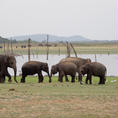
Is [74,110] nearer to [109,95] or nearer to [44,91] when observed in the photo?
[109,95]

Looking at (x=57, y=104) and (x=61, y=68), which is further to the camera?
(x=61, y=68)

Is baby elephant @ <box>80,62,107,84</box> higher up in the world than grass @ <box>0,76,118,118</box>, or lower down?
higher up

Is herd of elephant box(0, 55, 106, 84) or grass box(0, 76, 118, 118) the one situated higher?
herd of elephant box(0, 55, 106, 84)

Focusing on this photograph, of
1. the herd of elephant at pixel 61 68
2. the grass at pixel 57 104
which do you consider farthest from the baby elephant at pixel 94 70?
the grass at pixel 57 104

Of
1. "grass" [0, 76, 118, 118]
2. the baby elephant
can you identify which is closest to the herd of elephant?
the baby elephant

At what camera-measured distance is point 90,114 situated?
11.7m

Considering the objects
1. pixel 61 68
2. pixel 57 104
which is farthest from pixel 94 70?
pixel 57 104

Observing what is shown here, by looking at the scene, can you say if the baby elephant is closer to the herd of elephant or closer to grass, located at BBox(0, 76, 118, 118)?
the herd of elephant

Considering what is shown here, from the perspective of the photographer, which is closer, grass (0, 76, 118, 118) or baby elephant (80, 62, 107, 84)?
grass (0, 76, 118, 118)

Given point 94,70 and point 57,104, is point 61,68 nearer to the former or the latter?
point 94,70

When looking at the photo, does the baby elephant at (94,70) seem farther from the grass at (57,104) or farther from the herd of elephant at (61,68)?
the grass at (57,104)

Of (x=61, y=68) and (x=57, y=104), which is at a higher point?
(x=61, y=68)

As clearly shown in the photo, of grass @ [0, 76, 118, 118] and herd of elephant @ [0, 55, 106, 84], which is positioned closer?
grass @ [0, 76, 118, 118]

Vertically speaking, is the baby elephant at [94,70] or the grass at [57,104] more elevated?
the baby elephant at [94,70]
